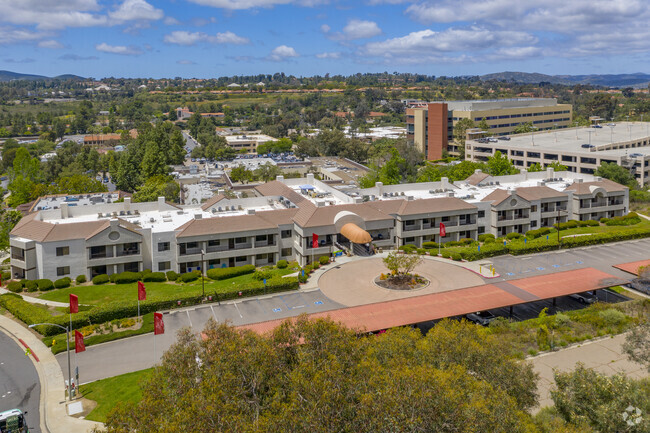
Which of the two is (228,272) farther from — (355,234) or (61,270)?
(61,270)

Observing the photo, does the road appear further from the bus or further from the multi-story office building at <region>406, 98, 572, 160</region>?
the multi-story office building at <region>406, 98, 572, 160</region>

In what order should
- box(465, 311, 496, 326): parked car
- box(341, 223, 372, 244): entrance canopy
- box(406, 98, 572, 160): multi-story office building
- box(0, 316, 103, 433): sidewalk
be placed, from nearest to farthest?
box(0, 316, 103, 433): sidewalk
box(465, 311, 496, 326): parked car
box(341, 223, 372, 244): entrance canopy
box(406, 98, 572, 160): multi-story office building

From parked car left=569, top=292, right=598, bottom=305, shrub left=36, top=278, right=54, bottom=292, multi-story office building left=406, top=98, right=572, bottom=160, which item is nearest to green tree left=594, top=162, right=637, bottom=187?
parked car left=569, top=292, right=598, bottom=305

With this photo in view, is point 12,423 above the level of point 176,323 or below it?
below

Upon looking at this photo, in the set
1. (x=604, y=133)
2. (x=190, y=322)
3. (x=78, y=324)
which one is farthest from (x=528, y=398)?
(x=604, y=133)

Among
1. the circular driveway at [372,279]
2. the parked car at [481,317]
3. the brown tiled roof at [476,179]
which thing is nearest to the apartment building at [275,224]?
the circular driveway at [372,279]

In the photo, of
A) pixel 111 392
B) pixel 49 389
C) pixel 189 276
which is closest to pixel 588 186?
pixel 189 276

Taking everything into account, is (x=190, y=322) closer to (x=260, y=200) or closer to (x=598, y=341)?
(x=260, y=200)
